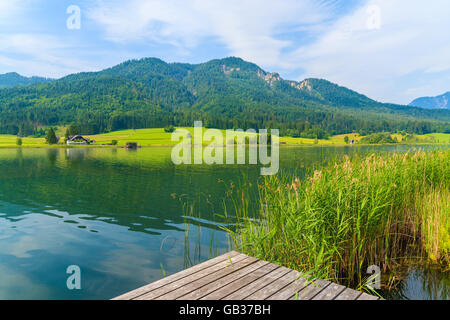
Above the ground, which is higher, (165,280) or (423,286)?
(165,280)

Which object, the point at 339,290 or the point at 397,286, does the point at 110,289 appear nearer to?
the point at 339,290

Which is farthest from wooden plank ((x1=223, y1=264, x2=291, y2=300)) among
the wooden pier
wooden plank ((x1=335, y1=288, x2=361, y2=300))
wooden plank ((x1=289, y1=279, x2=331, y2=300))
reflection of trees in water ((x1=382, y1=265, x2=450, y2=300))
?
reflection of trees in water ((x1=382, y1=265, x2=450, y2=300))

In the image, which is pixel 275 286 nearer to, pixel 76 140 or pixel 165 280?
pixel 165 280

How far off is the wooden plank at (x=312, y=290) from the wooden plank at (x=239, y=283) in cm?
71

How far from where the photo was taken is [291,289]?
4000mm

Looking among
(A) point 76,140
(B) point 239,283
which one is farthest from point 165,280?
(A) point 76,140

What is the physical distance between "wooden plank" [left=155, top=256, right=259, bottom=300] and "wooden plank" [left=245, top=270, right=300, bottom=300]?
2.38 ft

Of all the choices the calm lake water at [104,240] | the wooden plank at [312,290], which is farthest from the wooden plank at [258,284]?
the calm lake water at [104,240]

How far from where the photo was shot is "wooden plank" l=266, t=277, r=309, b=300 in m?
3.79

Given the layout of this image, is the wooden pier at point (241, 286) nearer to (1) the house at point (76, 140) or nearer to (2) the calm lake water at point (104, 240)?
(2) the calm lake water at point (104, 240)

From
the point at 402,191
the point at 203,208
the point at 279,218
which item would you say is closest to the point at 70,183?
the point at 203,208

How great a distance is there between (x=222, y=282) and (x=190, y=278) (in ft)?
1.70

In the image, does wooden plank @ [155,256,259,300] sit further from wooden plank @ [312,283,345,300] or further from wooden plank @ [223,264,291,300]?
wooden plank @ [312,283,345,300]
